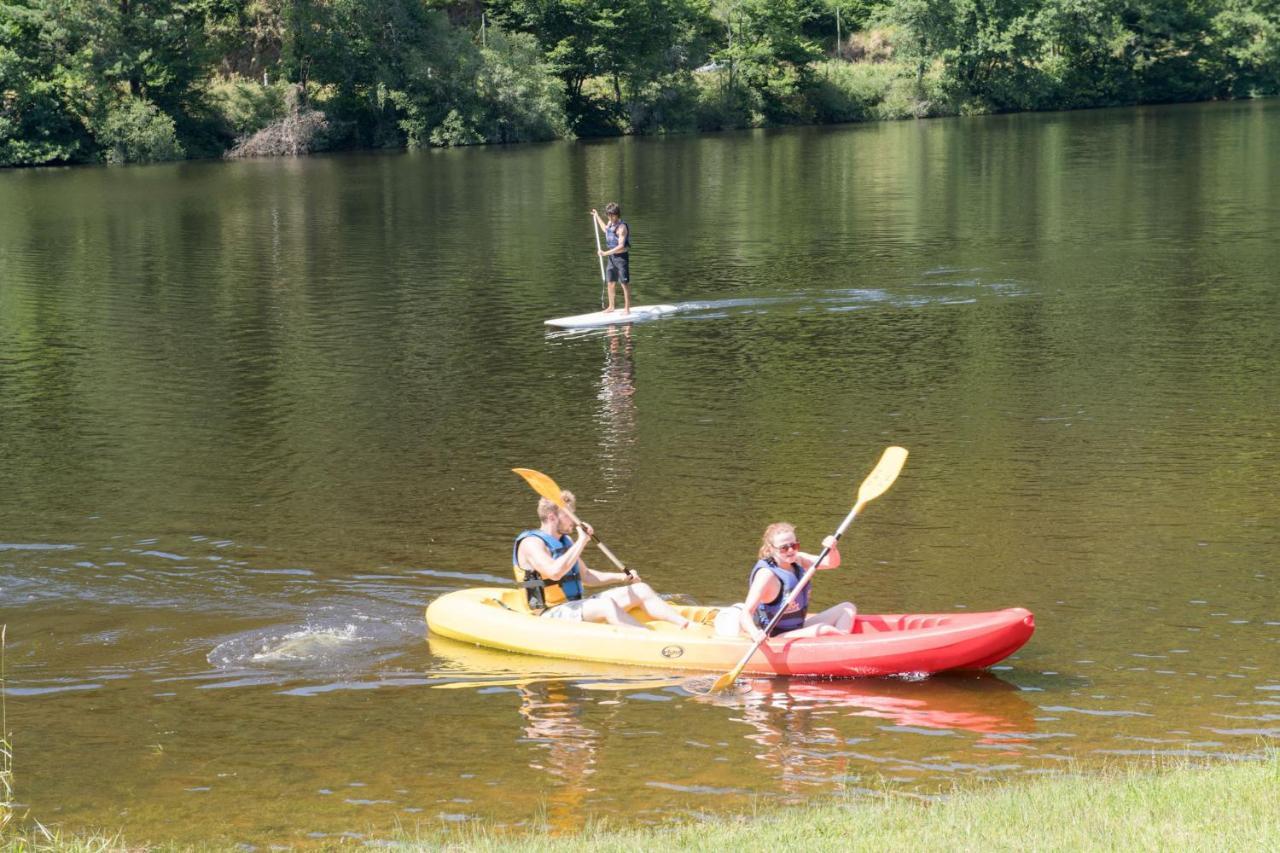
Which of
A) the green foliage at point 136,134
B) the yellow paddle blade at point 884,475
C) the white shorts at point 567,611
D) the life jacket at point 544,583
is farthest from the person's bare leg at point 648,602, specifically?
the green foliage at point 136,134

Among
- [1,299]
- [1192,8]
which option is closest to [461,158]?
[1,299]

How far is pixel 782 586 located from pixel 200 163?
59.9m

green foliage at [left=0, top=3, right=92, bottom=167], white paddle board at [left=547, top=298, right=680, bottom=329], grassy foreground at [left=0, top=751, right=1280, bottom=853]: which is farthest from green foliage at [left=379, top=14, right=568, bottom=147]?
grassy foreground at [left=0, top=751, right=1280, bottom=853]

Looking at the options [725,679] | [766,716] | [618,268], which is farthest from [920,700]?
[618,268]

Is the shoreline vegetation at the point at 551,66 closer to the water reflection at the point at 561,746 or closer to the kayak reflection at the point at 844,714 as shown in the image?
the water reflection at the point at 561,746

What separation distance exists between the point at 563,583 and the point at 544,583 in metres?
0.16

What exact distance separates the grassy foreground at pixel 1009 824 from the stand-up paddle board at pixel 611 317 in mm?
16215

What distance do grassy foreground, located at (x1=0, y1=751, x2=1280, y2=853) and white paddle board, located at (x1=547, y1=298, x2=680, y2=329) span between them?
16.2 metres

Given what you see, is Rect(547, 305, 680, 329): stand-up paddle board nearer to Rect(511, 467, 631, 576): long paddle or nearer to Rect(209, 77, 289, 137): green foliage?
Rect(511, 467, 631, 576): long paddle

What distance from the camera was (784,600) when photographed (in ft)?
34.2

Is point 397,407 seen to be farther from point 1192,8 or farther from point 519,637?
point 1192,8

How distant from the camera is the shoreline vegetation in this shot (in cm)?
6700

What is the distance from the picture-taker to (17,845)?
6.90 m

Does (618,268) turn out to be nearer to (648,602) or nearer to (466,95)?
(648,602)
